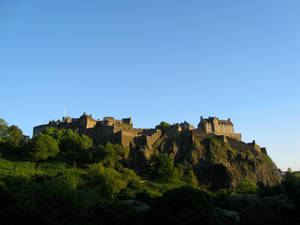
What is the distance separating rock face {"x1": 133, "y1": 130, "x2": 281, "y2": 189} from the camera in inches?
3460

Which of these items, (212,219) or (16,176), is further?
(16,176)

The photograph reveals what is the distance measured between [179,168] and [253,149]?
28.8 m

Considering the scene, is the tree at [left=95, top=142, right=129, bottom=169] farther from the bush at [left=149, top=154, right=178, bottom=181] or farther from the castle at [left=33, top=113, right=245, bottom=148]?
the bush at [left=149, top=154, right=178, bottom=181]

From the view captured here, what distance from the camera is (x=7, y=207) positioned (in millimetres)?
32188

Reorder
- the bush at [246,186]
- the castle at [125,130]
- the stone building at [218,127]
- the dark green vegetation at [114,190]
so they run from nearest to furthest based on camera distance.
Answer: the dark green vegetation at [114,190]
the bush at [246,186]
the castle at [125,130]
the stone building at [218,127]

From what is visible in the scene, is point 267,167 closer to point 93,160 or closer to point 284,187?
point 284,187

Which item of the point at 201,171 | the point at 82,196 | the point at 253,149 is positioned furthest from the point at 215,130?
the point at 82,196

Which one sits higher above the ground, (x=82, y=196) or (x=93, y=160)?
(x=93, y=160)

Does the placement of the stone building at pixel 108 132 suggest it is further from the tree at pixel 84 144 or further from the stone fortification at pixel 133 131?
the tree at pixel 84 144

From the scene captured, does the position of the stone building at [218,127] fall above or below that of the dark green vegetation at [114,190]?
above

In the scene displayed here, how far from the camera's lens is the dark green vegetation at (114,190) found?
3288 cm

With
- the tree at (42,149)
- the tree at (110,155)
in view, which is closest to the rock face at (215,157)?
the tree at (110,155)

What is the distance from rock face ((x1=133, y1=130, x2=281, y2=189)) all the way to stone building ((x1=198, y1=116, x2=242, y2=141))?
36.0 ft

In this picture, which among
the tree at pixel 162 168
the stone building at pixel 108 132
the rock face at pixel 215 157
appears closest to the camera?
the tree at pixel 162 168
